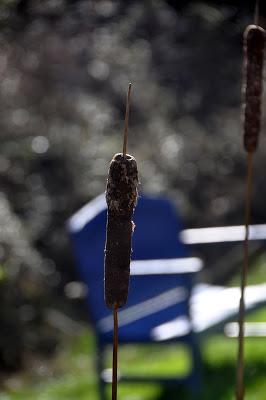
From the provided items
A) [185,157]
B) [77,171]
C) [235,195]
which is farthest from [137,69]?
[77,171]

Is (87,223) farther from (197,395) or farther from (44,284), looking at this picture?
(44,284)

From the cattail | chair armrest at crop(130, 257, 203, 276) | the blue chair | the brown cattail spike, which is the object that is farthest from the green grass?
the cattail

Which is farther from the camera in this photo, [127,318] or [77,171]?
[77,171]

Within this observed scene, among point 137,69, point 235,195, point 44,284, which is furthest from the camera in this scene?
point 137,69

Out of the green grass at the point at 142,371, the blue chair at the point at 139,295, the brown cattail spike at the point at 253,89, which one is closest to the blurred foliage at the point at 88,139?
the green grass at the point at 142,371

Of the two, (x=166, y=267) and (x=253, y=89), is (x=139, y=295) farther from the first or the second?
(x=253, y=89)

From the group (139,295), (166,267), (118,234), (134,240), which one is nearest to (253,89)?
(118,234)
